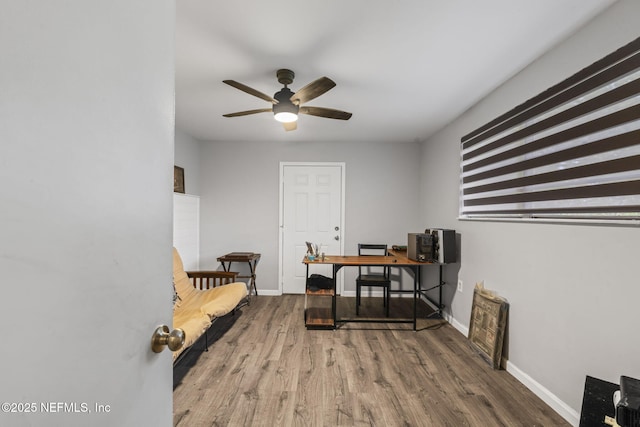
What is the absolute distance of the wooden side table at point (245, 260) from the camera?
Answer: 4073mm

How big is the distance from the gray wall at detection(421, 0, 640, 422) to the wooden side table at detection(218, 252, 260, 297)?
2903 millimetres

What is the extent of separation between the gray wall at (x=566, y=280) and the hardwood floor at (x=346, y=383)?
0.29 meters

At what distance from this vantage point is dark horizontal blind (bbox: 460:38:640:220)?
1.47 m

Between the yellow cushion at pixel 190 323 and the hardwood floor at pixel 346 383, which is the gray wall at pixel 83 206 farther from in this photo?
the yellow cushion at pixel 190 323

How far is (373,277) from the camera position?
3.80 meters

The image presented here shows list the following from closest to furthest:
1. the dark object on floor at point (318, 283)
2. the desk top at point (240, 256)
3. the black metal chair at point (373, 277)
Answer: the dark object on floor at point (318, 283), the black metal chair at point (373, 277), the desk top at point (240, 256)

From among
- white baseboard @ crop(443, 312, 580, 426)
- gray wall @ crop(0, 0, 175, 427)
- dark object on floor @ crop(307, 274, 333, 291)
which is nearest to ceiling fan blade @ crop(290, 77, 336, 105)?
gray wall @ crop(0, 0, 175, 427)

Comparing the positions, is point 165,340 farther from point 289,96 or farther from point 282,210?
point 282,210

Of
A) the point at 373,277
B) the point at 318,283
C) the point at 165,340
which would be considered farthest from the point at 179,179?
the point at 165,340

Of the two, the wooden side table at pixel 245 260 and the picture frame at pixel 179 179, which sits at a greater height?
the picture frame at pixel 179 179

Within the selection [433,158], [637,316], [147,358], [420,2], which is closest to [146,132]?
[147,358]

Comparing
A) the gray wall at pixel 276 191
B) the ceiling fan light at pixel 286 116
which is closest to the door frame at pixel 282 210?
the gray wall at pixel 276 191

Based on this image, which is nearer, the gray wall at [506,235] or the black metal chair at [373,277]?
the gray wall at [506,235]

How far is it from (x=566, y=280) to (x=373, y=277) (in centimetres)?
219
